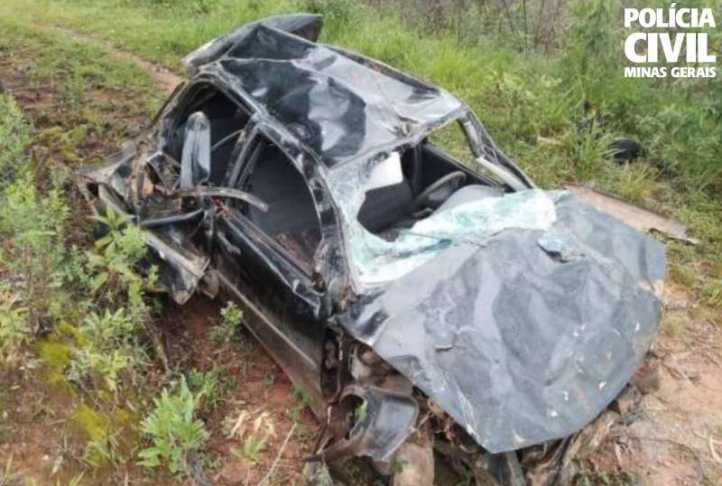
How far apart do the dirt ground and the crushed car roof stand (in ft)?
5.39

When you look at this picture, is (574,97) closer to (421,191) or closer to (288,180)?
(421,191)

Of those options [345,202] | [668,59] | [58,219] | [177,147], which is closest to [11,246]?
[58,219]

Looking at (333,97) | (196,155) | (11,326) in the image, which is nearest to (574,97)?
(333,97)

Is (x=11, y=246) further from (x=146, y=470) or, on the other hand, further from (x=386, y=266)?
(x=386, y=266)

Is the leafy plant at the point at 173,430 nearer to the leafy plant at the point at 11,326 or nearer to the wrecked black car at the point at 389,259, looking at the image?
the wrecked black car at the point at 389,259

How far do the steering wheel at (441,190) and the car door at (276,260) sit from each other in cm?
79

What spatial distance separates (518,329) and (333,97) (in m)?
1.77

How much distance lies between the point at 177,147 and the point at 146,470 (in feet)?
7.42

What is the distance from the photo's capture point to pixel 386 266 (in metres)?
3.46

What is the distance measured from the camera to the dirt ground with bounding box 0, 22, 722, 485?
353 cm

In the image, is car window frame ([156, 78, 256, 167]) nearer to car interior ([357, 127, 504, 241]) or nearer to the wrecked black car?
the wrecked black car

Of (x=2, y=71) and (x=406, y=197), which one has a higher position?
(x=2, y=71)

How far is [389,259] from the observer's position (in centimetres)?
351

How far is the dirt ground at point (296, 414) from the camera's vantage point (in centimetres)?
353
